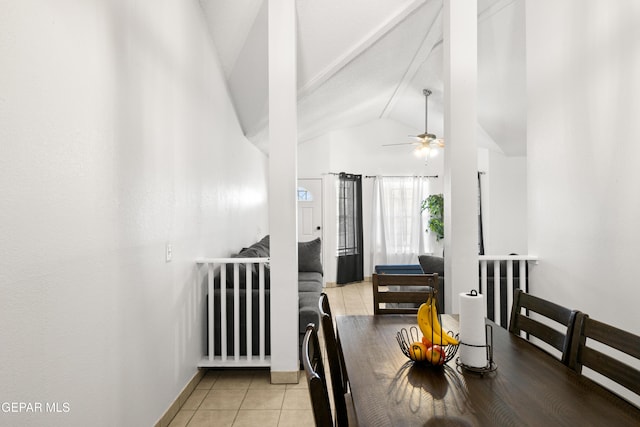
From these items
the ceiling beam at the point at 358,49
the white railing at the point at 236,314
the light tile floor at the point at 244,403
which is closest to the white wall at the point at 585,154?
the ceiling beam at the point at 358,49

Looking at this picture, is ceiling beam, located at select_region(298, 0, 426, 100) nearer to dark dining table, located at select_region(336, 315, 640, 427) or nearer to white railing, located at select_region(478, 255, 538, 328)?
white railing, located at select_region(478, 255, 538, 328)

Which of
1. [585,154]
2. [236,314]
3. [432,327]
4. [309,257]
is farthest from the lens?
[309,257]

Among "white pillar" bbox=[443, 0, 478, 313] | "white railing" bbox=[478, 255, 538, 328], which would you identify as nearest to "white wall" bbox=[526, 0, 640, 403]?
"white railing" bbox=[478, 255, 538, 328]

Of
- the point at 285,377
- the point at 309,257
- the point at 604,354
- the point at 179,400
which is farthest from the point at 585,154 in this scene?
the point at 309,257

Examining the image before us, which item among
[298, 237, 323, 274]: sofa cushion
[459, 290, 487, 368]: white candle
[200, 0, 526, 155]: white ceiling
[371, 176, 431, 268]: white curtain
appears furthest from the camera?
[371, 176, 431, 268]: white curtain

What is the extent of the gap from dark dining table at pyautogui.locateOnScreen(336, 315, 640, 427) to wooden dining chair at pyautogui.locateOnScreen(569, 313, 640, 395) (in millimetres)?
79

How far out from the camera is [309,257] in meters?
5.15

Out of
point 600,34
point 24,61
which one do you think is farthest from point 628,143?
point 24,61

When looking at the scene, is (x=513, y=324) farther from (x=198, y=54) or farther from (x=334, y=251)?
(x=334, y=251)

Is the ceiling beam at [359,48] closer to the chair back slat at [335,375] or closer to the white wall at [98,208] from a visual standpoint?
the white wall at [98,208]

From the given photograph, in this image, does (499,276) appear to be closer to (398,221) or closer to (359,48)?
(359,48)

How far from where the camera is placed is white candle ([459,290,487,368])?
4.21 feet

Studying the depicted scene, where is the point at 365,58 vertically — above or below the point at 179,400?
above

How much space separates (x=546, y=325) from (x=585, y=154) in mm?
1391
